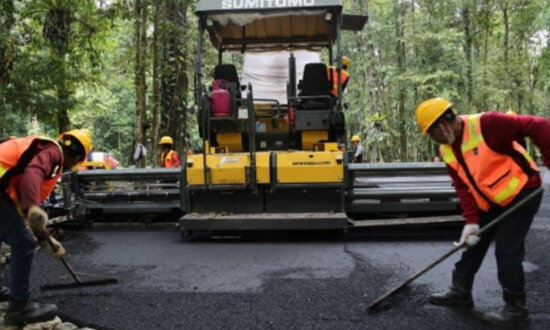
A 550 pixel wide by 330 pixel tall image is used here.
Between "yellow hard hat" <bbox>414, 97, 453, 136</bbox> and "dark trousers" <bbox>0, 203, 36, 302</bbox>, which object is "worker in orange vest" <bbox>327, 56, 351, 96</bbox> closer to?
"yellow hard hat" <bbox>414, 97, 453, 136</bbox>

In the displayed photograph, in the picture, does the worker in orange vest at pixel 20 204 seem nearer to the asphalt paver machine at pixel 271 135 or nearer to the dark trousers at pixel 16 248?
the dark trousers at pixel 16 248

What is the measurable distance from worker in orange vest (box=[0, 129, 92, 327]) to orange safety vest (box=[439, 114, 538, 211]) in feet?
8.26

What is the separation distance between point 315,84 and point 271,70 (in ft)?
4.27

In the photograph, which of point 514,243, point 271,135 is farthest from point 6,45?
point 514,243

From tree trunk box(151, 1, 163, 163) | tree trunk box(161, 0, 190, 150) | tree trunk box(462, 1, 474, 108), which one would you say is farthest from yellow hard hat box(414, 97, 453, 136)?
tree trunk box(462, 1, 474, 108)

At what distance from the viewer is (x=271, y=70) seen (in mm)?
7398

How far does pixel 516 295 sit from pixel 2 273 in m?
4.21

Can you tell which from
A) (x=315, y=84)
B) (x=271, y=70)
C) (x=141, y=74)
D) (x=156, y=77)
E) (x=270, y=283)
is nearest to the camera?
(x=270, y=283)

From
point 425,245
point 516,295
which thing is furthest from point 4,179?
point 425,245

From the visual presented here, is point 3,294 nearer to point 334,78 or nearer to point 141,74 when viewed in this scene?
point 334,78

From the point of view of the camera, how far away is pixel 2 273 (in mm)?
4496

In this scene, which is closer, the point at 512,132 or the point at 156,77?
the point at 512,132

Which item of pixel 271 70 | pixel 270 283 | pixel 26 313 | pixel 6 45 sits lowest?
pixel 270 283

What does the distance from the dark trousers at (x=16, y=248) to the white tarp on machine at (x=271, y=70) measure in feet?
14.9
